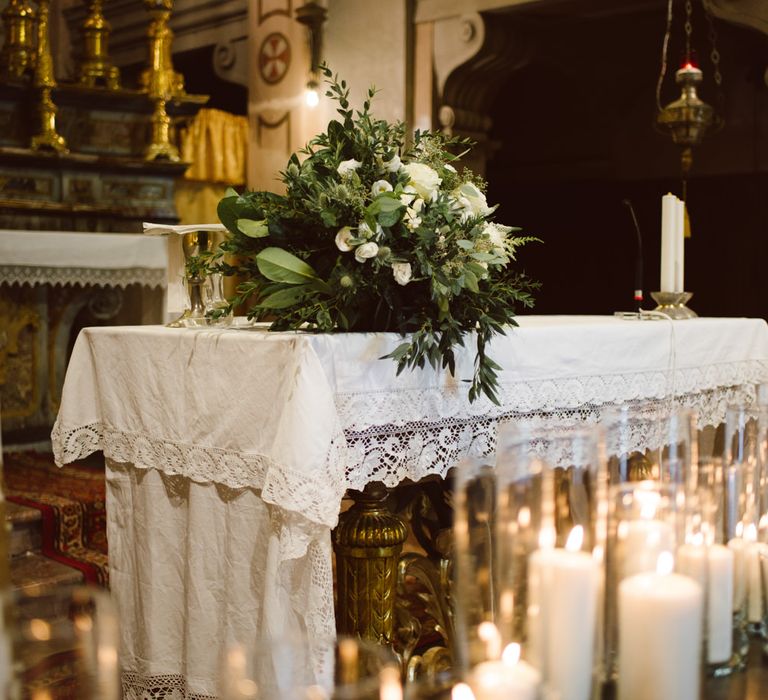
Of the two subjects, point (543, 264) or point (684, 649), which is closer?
point (684, 649)

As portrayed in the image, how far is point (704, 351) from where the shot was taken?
10.7 feet

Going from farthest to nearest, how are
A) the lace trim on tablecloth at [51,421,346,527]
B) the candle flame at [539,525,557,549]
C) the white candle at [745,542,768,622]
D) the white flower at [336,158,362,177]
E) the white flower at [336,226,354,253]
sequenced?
the white flower at [336,158,362,177] → the white flower at [336,226,354,253] → the lace trim on tablecloth at [51,421,346,527] → the white candle at [745,542,768,622] → the candle flame at [539,525,557,549]

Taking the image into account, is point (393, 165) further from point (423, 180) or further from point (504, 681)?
point (504, 681)

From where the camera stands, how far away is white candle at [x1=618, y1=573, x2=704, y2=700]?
796 mm

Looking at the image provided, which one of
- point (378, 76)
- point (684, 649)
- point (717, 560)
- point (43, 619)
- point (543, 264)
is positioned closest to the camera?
point (43, 619)

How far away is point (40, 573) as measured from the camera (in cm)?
385

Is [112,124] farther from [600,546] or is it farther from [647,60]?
[600,546]

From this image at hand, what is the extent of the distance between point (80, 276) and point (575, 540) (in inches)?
186

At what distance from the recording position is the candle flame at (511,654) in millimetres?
807

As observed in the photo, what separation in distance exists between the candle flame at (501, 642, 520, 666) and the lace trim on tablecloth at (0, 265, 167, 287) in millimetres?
4655

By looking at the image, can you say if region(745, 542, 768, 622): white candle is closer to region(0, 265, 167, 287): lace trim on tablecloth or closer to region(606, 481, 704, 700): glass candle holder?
region(606, 481, 704, 700): glass candle holder

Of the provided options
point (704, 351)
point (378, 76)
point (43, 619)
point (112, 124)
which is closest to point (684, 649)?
point (43, 619)

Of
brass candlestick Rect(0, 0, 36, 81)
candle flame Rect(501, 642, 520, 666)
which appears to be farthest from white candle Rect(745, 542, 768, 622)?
brass candlestick Rect(0, 0, 36, 81)

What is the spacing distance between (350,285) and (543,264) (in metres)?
7.43
